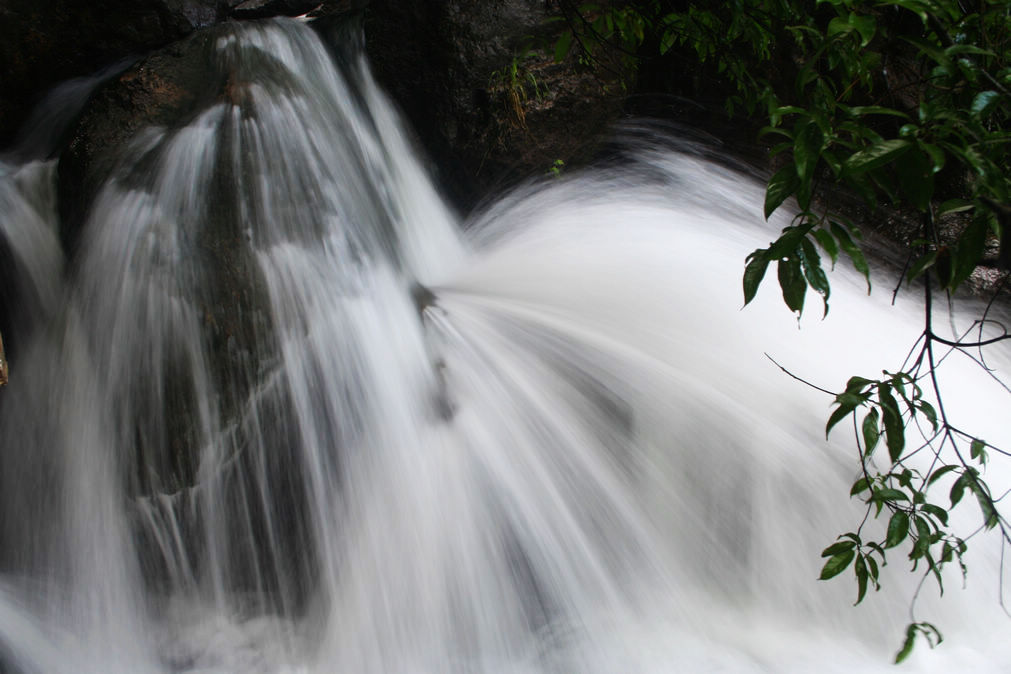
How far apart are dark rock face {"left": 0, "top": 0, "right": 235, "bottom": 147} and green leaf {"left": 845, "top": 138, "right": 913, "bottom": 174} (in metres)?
4.36

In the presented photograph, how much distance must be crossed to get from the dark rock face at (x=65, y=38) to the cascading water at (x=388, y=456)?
1.11 metres

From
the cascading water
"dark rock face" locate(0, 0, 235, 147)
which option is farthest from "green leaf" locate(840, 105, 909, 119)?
"dark rock face" locate(0, 0, 235, 147)

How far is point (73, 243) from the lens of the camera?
3.07m

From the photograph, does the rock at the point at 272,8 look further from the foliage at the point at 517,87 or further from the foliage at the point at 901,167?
the foliage at the point at 901,167

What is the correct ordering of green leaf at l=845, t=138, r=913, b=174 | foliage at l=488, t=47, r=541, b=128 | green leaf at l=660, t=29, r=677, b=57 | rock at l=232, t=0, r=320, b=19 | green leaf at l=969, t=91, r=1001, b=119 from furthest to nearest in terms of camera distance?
1. rock at l=232, t=0, r=320, b=19
2. foliage at l=488, t=47, r=541, b=128
3. green leaf at l=660, t=29, r=677, b=57
4. green leaf at l=969, t=91, r=1001, b=119
5. green leaf at l=845, t=138, r=913, b=174

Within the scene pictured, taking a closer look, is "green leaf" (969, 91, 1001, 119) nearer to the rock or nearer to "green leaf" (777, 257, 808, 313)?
"green leaf" (777, 257, 808, 313)

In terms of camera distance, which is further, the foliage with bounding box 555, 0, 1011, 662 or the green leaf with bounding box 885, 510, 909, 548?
the green leaf with bounding box 885, 510, 909, 548

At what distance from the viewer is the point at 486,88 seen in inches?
158

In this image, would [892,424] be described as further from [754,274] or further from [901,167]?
[901,167]

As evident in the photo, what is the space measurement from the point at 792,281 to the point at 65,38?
453cm

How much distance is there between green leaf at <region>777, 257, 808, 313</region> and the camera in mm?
1194

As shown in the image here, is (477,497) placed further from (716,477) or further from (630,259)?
(630,259)

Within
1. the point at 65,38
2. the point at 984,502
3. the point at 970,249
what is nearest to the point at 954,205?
the point at 970,249

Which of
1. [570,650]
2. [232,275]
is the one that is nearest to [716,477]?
[570,650]
